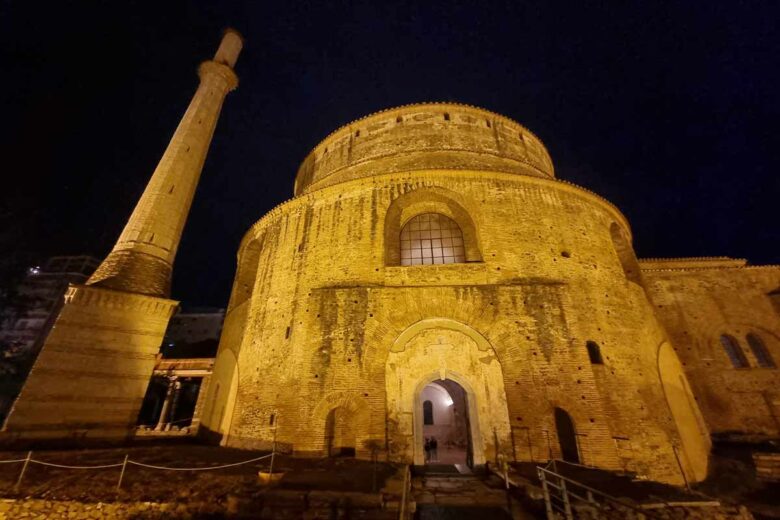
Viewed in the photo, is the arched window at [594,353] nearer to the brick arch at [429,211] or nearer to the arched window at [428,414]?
the brick arch at [429,211]

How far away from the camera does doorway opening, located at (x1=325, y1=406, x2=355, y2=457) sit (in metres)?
7.55

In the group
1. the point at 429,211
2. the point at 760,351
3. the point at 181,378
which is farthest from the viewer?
the point at 181,378

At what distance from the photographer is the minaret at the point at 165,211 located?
11.3m

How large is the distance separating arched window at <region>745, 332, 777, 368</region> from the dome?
9.79 metres

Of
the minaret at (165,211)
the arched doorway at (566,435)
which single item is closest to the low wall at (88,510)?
the minaret at (165,211)

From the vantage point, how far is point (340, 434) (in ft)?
25.1

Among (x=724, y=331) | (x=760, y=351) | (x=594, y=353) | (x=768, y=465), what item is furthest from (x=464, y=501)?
(x=760, y=351)

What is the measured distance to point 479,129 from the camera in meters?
13.4

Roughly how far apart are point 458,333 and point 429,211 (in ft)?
13.8

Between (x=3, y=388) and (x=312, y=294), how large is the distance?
763 inches

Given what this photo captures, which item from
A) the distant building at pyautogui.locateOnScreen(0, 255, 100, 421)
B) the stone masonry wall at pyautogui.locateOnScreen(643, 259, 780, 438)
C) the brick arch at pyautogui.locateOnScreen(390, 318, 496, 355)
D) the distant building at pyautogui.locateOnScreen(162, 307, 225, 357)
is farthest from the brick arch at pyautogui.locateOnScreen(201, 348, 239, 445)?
the distant building at pyautogui.locateOnScreen(162, 307, 225, 357)

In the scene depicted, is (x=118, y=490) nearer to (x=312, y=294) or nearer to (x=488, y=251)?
(x=312, y=294)

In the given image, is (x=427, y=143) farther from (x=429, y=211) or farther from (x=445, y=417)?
(x=445, y=417)

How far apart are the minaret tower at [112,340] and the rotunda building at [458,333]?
2.39m
